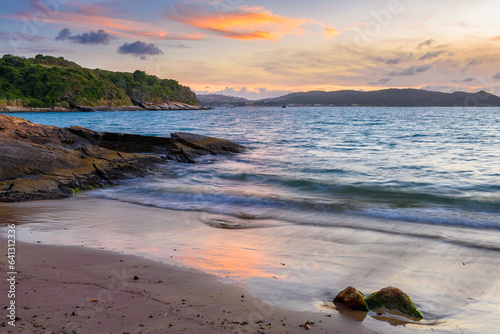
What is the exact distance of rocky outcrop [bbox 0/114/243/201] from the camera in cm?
1026

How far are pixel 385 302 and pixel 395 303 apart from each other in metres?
0.11

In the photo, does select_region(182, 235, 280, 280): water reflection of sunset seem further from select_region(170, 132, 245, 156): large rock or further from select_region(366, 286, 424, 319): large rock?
select_region(170, 132, 245, 156): large rock


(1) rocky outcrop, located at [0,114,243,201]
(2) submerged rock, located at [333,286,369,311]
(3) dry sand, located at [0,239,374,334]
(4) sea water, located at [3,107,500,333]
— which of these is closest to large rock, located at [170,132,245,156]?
(1) rocky outcrop, located at [0,114,243,201]

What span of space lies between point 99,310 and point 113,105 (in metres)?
154

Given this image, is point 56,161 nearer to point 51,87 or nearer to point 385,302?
point 385,302

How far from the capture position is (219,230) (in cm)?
758

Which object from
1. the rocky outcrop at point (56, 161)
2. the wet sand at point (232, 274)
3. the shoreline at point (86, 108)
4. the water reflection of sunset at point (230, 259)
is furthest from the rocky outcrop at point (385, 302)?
the shoreline at point (86, 108)

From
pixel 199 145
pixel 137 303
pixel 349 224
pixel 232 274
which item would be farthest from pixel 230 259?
pixel 199 145

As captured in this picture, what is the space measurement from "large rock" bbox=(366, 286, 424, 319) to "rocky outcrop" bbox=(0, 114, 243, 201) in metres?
9.51

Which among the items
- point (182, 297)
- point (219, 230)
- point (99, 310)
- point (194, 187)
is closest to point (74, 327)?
point (99, 310)

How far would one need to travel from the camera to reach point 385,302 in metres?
4.00

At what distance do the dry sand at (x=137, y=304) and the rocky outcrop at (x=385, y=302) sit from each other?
0.28 m

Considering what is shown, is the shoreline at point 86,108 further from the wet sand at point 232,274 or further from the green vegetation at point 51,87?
the wet sand at point 232,274

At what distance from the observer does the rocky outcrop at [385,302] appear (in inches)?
156
